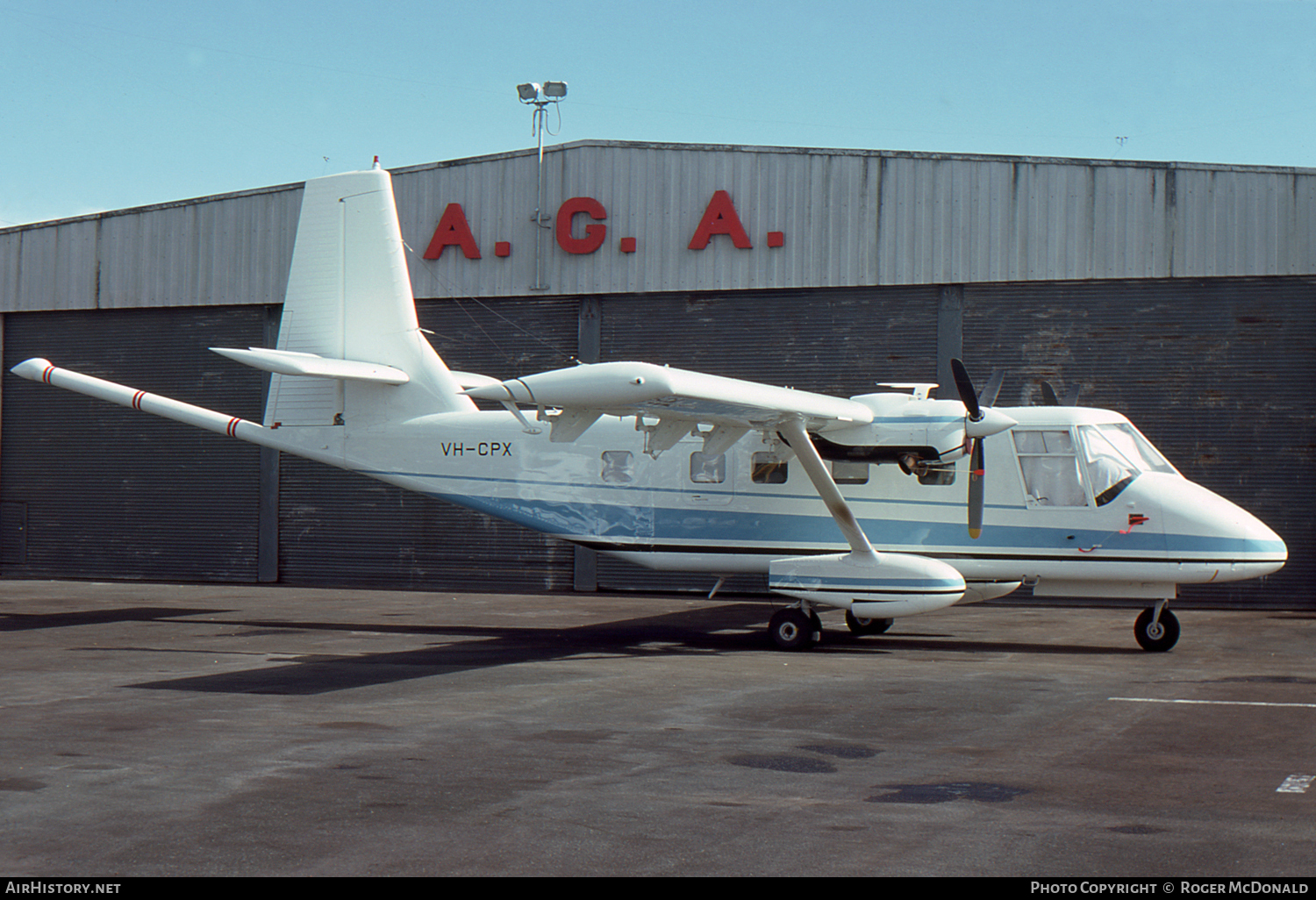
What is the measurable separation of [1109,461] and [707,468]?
5220 millimetres

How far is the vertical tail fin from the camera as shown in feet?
58.2

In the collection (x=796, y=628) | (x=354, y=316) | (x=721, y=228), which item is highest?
(x=721, y=228)

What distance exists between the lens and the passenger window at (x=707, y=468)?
54.2 feet

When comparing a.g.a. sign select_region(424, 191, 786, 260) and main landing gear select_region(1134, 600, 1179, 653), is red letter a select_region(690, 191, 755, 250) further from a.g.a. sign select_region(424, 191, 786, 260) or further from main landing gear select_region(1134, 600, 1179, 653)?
main landing gear select_region(1134, 600, 1179, 653)

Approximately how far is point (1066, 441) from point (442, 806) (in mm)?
10666

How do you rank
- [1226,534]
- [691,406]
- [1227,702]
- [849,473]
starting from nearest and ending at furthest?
[1227,702]
[691,406]
[1226,534]
[849,473]

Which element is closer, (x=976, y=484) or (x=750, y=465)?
(x=976, y=484)

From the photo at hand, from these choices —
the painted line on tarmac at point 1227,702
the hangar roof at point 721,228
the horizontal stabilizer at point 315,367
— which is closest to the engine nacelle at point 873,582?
the painted line on tarmac at point 1227,702

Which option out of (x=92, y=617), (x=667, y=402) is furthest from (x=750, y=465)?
(x=92, y=617)

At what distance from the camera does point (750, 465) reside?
16422 millimetres

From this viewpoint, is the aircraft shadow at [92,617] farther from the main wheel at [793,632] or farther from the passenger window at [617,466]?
the main wheel at [793,632]

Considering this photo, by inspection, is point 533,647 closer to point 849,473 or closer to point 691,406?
point 691,406
